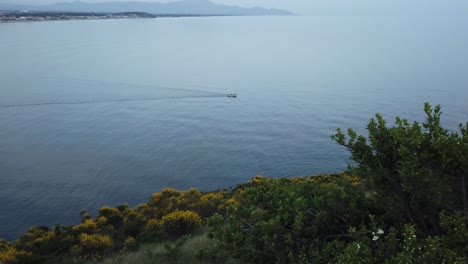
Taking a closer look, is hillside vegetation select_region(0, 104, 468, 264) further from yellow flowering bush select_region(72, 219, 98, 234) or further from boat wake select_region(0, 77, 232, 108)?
boat wake select_region(0, 77, 232, 108)

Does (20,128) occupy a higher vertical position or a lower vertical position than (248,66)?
lower

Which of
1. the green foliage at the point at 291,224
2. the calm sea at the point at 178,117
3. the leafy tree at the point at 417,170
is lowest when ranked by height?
the calm sea at the point at 178,117

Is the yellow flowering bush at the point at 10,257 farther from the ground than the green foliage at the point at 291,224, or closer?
closer

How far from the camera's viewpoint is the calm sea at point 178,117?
34.1 metres

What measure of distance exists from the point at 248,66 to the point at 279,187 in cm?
8379

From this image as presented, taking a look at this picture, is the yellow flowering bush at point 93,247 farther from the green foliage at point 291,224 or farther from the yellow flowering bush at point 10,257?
the green foliage at point 291,224

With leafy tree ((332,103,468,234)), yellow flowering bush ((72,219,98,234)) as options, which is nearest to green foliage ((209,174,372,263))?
leafy tree ((332,103,468,234))

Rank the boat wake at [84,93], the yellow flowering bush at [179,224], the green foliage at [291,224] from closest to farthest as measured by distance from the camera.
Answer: the green foliage at [291,224]
the yellow flowering bush at [179,224]
the boat wake at [84,93]

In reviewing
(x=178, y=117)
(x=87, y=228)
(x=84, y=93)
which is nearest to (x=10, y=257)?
(x=87, y=228)

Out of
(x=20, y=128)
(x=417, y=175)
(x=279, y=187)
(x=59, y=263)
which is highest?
(x=417, y=175)

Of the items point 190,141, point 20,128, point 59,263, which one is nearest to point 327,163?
point 190,141

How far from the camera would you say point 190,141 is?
44281 mm

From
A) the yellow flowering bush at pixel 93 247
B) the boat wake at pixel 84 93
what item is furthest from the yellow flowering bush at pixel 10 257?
the boat wake at pixel 84 93

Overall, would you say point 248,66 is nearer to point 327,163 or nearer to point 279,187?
point 327,163
